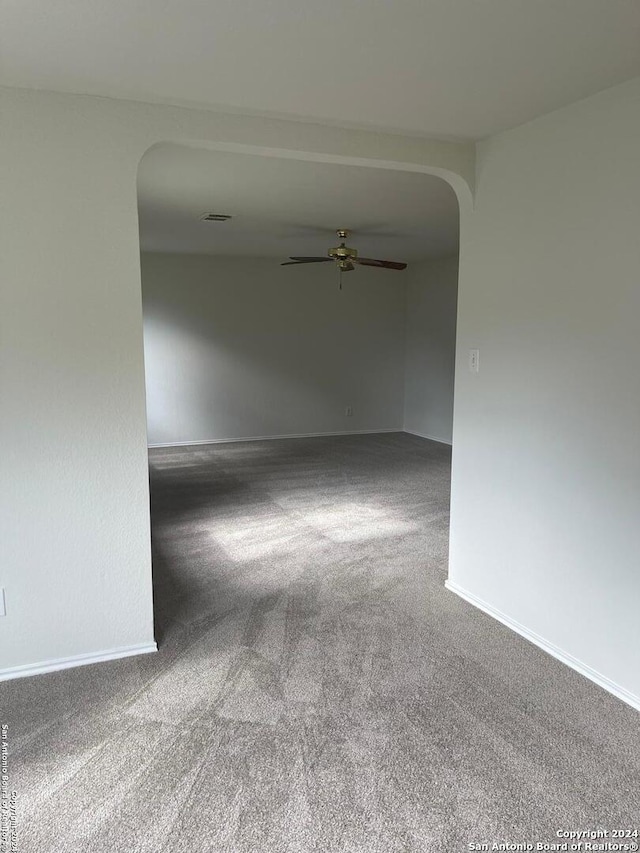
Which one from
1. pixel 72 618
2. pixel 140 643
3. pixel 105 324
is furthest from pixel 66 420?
pixel 140 643

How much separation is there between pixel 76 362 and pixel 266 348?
556 cm

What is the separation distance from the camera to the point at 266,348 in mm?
7961

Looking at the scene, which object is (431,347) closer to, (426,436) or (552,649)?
(426,436)

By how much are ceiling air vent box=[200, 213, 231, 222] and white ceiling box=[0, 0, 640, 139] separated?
8.28 feet

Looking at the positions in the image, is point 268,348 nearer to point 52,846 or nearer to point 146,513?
point 146,513

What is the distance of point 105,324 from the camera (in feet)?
8.14

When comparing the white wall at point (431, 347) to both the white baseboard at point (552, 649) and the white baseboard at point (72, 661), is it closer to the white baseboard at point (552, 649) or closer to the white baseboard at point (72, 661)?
the white baseboard at point (552, 649)

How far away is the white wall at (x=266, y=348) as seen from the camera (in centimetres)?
751
